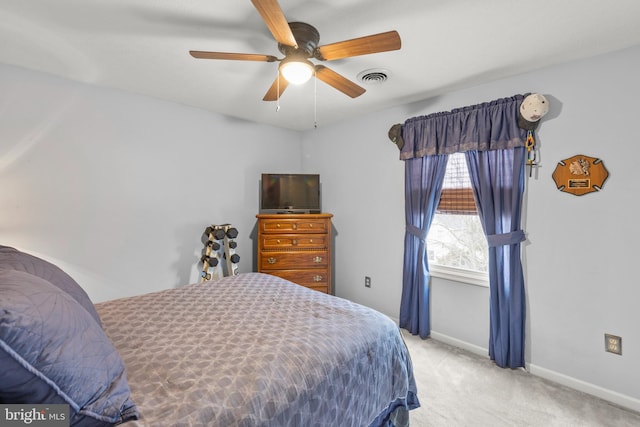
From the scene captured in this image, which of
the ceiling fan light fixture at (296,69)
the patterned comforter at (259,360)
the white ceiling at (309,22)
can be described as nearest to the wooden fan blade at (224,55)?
the ceiling fan light fixture at (296,69)

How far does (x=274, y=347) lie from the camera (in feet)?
4.13

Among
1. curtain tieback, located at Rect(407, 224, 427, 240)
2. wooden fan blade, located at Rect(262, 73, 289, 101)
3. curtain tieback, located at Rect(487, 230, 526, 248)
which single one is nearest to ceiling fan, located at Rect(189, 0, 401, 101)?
wooden fan blade, located at Rect(262, 73, 289, 101)

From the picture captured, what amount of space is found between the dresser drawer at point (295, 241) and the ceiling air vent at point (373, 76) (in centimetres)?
176

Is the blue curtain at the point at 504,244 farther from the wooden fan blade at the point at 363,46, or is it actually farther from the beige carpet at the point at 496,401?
the wooden fan blade at the point at 363,46

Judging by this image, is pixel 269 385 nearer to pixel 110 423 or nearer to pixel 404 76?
pixel 110 423

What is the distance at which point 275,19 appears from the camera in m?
1.34

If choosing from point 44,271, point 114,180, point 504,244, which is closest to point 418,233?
point 504,244

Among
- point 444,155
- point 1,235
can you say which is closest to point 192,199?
point 1,235

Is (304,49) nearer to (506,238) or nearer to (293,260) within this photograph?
(506,238)

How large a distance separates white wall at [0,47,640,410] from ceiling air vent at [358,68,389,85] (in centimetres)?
77

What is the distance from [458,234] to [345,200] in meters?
1.40

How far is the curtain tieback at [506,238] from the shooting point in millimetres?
2371

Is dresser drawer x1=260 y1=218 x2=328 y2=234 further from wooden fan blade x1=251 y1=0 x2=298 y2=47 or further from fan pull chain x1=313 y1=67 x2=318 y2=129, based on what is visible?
→ wooden fan blade x1=251 y1=0 x2=298 y2=47

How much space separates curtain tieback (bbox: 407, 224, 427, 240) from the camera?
2902 millimetres
